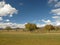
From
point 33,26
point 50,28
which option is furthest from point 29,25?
point 50,28

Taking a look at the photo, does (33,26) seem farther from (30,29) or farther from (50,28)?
(50,28)

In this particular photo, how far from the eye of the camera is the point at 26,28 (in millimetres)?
169375

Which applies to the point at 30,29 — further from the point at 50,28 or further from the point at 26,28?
the point at 50,28

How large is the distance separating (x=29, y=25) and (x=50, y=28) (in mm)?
26150

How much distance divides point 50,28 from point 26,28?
1146 inches

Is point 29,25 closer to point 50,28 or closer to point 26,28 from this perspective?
point 26,28

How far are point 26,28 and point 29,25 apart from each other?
487cm

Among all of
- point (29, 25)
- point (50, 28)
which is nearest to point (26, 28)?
point (29, 25)

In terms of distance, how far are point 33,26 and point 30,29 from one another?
5360 millimetres

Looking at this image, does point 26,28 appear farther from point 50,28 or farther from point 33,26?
point 50,28

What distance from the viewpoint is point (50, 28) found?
176 meters

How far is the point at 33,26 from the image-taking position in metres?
168

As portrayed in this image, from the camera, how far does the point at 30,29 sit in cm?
16575

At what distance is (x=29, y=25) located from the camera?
169000mm
